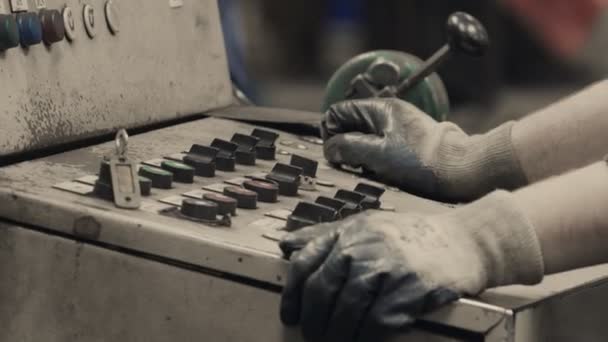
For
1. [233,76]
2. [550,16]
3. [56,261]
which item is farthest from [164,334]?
[550,16]

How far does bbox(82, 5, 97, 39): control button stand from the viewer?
1.26 metres

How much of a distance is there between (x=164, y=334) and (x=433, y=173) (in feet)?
1.38

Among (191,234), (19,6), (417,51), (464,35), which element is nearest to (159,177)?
(191,234)

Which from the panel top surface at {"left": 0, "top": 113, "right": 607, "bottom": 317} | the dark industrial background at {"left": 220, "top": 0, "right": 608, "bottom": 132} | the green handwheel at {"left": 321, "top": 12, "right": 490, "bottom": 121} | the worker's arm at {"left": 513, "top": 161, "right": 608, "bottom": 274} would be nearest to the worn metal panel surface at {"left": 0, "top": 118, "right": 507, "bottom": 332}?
the panel top surface at {"left": 0, "top": 113, "right": 607, "bottom": 317}

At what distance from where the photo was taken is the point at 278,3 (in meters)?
→ 5.27

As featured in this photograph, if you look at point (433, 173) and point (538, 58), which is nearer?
point (433, 173)

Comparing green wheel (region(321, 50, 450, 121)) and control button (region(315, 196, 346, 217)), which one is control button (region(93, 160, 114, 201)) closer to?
control button (region(315, 196, 346, 217))

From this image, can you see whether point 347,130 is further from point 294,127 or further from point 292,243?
point 292,243

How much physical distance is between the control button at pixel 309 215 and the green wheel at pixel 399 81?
0.50 m

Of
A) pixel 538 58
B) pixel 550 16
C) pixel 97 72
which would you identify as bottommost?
pixel 538 58

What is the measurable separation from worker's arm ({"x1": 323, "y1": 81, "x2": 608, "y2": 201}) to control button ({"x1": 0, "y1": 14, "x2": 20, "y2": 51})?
42cm

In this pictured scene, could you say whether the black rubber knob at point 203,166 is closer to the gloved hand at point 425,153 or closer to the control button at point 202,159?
the control button at point 202,159

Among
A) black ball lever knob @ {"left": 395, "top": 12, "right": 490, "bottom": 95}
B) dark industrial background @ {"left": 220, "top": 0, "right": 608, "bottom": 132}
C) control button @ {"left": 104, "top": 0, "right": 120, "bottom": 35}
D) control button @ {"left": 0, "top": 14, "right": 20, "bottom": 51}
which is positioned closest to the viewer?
control button @ {"left": 0, "top": 14, "right": 20, "bottom": 51}

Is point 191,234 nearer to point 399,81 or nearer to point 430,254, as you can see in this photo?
point 430,254
